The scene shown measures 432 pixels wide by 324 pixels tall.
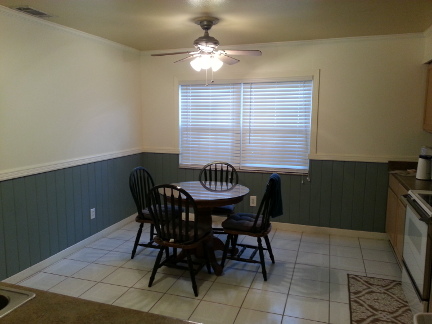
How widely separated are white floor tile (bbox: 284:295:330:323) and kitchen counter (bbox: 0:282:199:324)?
1708mm

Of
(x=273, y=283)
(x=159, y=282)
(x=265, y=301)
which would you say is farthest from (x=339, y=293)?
(x=159, y=282)

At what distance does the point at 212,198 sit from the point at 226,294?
31.0 inches

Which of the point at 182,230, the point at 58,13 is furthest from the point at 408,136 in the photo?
the point at 58,13

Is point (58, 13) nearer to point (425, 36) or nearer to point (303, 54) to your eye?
point (303, 54)

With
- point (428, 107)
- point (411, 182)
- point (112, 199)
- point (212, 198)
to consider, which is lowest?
point (112, 199)

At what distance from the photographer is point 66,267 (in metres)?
3.24

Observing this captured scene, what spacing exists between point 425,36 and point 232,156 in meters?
2.49

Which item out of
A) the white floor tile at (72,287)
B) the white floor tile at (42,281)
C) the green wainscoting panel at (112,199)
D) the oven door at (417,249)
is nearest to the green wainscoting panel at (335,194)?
the green wainscoting panel at (112,199)

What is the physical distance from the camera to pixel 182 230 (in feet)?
9.46

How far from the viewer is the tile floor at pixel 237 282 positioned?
2.53m

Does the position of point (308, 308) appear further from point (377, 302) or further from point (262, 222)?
point (262, 222)

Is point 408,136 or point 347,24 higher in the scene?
Result: point 347,24

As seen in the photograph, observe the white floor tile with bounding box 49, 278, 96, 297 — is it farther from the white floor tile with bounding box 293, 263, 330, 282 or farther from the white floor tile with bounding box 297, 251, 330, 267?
the white floor tile with bounding box 297, 251, 330, 267

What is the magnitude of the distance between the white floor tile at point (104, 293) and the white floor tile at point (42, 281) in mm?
377
